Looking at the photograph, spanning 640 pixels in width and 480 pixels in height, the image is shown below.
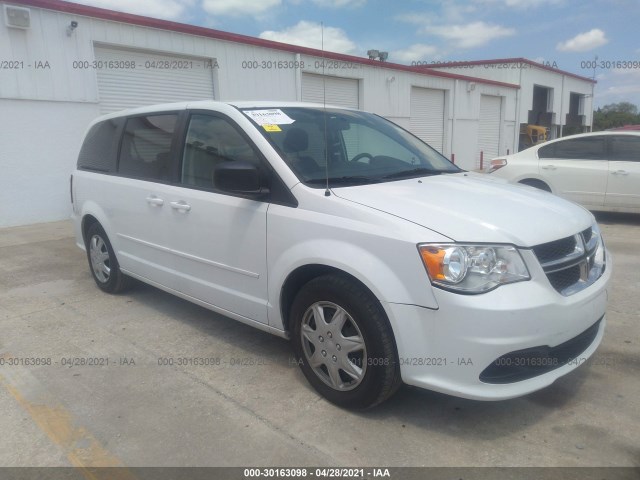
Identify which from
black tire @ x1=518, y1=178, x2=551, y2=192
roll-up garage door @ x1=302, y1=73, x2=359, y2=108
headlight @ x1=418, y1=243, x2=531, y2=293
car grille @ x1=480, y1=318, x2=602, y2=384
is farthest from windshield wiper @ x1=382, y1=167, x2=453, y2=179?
roll-up garage door @ x1=302, y1=73, x2=359, y2=108

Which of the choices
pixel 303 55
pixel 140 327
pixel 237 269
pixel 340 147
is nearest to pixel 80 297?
pixel 140 327

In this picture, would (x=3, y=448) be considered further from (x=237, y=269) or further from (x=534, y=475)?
(x=534, y=475)

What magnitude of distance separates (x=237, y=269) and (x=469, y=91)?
64.9 feet

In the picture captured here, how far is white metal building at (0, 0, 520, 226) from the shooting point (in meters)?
9.27

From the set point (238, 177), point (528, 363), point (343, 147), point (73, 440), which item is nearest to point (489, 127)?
point (343, 147)

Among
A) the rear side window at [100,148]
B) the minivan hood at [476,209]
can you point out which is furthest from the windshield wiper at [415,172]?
the rear side window at [100,148]

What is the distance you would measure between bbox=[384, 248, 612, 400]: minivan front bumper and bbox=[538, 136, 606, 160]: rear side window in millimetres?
6898

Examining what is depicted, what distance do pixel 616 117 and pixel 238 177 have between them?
53667 millimetres

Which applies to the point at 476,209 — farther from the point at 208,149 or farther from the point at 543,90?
the point at 543,90

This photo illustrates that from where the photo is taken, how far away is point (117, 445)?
9.11ft

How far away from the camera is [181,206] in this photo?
3879mm

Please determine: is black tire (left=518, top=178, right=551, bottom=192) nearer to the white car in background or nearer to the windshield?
the white car in background

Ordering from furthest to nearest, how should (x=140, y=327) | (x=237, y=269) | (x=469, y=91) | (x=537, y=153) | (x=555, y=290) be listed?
(x=469, y=91), (x=537, y=153), (x=140, y=327), (x=237, y=269), (x=555, y=290)

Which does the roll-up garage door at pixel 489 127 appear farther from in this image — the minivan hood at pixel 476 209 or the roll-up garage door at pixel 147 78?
the minivan hood at pixel 476 209
